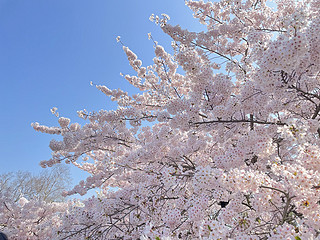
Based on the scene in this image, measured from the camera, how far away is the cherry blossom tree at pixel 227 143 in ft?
7.04

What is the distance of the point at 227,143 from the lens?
505 cm

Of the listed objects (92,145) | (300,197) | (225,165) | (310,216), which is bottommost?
(310,216)

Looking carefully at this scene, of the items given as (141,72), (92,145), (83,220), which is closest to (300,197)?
(83,220)

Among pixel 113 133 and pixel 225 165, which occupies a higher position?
pixel 113 133

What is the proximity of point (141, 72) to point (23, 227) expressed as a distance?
285 inches

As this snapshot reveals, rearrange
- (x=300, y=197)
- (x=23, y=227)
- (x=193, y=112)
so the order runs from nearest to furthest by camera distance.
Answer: (x=300, y=197) < (x=193, y=112) < (x=23, y=227)

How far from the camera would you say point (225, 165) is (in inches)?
131

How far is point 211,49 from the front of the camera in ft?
19.9

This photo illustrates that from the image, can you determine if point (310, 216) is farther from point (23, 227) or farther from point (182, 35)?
point (23, 227)

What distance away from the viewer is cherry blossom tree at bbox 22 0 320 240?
2.14 metres

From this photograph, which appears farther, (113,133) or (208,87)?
(113,133)

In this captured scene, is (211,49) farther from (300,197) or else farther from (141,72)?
(300,197)

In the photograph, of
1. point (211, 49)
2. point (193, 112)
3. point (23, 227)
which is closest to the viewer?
point (193, 112)

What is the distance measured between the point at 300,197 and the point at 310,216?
0.25 meters
